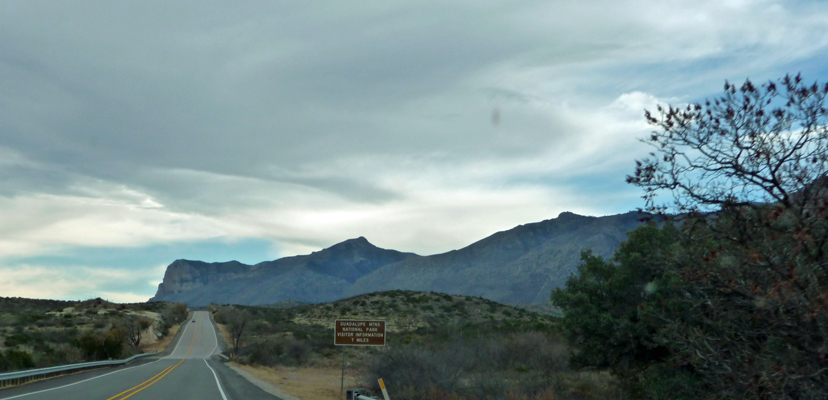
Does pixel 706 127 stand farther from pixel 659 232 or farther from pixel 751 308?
pixel 659 232

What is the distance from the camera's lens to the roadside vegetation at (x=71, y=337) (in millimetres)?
31750

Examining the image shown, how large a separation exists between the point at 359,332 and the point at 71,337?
145 ft

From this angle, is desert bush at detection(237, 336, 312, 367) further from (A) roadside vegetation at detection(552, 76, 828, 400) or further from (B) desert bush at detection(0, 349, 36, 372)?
(A) roadside vegetation at detection(552, 76, 828, 400)

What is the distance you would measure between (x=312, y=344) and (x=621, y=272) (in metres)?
33.2

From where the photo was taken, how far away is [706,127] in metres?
7.45

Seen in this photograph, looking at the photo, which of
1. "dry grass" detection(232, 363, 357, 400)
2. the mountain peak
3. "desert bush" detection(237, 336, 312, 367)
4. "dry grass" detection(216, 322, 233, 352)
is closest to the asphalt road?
"dry grass" detection(232, 363, 357, 400)

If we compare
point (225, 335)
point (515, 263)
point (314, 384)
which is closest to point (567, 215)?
point (515, 263)

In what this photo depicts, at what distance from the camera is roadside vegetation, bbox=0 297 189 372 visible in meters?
31.8

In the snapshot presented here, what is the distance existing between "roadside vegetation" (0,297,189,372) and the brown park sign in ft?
57.4

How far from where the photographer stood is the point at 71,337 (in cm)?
5125

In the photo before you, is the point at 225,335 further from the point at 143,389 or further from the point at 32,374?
the point at 143,389

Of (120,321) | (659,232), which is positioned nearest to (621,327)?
(659,232)

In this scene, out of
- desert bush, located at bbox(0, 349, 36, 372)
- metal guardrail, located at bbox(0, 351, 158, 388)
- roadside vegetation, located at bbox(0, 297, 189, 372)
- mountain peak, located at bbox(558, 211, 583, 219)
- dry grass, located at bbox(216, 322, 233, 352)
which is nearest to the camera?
metal guardrail, located at bbox(0, 351, 158, 388)

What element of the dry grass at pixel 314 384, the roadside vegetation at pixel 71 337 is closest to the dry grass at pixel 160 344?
the roadside vegetation at pixel 71 337
